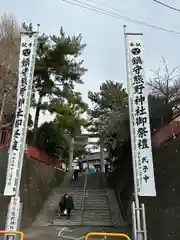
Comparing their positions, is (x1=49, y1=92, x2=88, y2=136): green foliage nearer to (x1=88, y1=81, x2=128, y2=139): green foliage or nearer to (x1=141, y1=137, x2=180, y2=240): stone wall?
(x1=88, y1=81, x2=128, y2=139): green foliage

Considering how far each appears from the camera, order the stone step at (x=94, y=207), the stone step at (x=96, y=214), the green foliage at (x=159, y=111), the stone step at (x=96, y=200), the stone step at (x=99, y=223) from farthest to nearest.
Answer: the stone step at (x=96, y=200)
the stone step at (x=94, y=207)
the stone step at (x=96, y=214)
the green foliage at (x=159, y=111)
the stone step at (x=99, y=223)

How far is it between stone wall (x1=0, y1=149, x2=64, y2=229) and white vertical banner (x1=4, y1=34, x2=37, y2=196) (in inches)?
165

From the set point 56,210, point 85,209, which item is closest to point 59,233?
point 56,210

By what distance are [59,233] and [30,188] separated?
332 centimetres

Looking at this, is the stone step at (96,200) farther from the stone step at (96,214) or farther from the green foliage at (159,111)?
the green foliage at (159,111)

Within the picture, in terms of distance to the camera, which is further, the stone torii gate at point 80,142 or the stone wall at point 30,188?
the stone torii gate at point 80,142

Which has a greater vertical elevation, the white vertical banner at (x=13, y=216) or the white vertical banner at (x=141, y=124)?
the white vertical banner at (x=141, y=124)

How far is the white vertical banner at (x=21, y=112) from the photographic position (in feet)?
27.8

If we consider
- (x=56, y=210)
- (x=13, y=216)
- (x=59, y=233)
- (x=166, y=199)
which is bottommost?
(x=59, y=233)

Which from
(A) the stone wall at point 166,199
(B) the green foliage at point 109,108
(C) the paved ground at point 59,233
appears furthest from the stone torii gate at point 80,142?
(A) the stone wall at point 166,199

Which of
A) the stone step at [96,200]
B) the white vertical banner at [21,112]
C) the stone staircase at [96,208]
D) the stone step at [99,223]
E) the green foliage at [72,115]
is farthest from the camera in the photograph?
the green foliage at [72,115]

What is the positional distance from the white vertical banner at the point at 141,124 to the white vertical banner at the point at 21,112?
3.50 metres

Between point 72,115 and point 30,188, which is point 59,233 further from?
point 72,115

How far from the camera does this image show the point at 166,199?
883 cm
